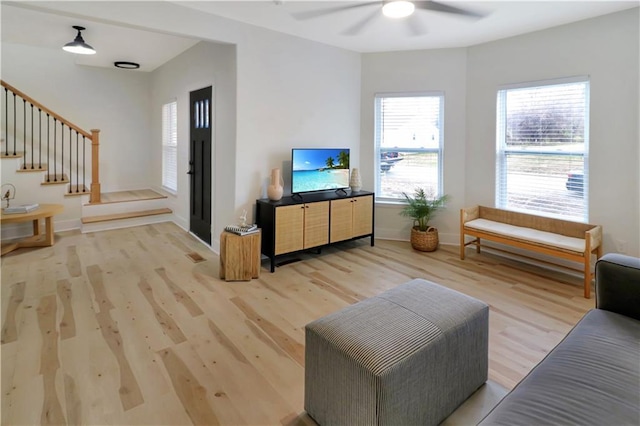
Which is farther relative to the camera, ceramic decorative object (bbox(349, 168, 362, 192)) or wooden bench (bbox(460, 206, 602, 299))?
ceramic decorative object (bbox(349, 168, 362, 192))

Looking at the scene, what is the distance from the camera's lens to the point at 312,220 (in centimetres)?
433

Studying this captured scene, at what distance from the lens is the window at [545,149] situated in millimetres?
3906

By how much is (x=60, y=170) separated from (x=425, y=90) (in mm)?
6394

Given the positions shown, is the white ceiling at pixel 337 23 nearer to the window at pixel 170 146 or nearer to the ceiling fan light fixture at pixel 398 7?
the ceiling fan light fixture at pixel 398 7

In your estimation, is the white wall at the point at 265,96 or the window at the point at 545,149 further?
the window at the point at 545,149

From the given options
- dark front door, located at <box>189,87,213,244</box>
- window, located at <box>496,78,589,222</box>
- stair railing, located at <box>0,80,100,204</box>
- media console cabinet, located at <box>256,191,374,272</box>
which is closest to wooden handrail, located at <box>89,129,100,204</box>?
stair railing, located at <box>0,80,100,204</box>

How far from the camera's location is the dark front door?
484cm

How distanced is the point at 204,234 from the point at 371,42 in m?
3.41

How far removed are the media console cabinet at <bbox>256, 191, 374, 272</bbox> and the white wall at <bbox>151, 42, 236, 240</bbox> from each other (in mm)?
605

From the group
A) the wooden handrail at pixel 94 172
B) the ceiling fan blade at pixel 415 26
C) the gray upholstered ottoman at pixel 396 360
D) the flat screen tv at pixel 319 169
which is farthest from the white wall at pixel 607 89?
the wooden handrail at pixel 94 172

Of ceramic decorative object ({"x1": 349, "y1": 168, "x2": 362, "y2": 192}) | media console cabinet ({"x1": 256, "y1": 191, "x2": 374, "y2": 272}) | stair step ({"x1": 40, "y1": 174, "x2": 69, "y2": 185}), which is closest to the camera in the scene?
media console cabinet ({"x1": 256, "y1": 191, "x2": 374, "y2": 272})

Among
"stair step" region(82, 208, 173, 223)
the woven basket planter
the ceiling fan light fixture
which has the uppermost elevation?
the ceiling fan light fixture

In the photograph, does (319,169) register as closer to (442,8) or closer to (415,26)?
(415,26)

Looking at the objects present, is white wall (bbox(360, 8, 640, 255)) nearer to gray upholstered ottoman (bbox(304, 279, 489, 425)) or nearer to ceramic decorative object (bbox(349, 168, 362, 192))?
ceramic decorative object (bbox(349, 168, 362, 192))
